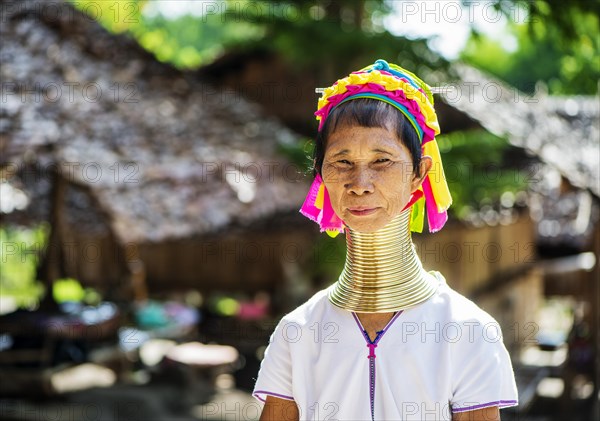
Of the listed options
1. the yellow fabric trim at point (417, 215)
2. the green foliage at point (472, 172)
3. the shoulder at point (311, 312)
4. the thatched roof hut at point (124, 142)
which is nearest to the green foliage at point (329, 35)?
the green foliage at point (472, 172)

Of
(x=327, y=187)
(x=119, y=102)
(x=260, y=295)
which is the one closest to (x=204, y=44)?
(x=260, y=295)

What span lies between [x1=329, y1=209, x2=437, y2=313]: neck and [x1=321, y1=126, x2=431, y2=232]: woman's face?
0.06 meters

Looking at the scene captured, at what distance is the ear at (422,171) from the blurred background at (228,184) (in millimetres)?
3425

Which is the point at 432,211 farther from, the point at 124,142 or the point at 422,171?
the point at 124,142

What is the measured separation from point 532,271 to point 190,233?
668 cm

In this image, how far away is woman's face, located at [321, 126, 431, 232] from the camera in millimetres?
2143

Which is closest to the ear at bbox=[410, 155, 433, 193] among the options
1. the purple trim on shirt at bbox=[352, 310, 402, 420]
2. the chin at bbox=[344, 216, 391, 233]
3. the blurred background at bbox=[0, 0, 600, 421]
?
the chin at bbox=[344, 216, 391, 233]

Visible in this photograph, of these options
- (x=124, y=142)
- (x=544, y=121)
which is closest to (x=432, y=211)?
(x=124, y=142)

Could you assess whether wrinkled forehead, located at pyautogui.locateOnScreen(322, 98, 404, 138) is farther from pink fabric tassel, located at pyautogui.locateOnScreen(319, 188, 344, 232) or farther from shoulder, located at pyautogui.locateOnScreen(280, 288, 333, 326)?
shoulder, located at pyautogui.locateOnScreen(280, 288, 333, 326)

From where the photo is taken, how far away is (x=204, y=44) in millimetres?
36375

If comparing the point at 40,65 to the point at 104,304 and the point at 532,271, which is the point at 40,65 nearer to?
the point at 104,304

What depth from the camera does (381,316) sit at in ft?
7.27

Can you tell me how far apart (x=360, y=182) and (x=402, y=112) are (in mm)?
241

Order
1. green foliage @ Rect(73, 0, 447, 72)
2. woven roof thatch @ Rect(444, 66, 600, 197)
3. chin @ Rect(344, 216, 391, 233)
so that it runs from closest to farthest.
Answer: chin @ Rect(344, 216, 391, 233) < green foliage @ Rect(73, 0, 447, 72) < woven roof thatch @ Rect(444, 66, 600, 197)
